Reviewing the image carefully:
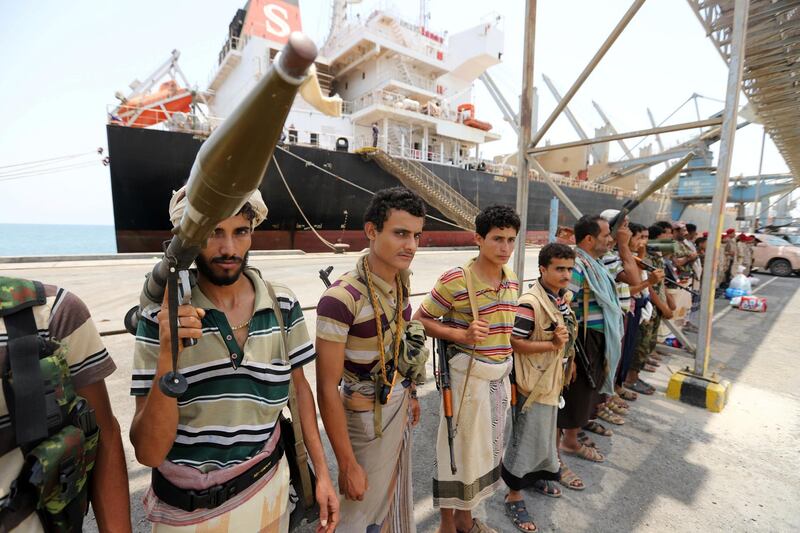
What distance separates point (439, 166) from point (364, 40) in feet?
23.7

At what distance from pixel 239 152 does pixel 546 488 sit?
107 inches

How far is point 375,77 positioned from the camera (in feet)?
61.0

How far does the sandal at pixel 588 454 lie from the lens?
105 inches

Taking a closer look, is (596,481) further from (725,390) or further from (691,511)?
(725,390)

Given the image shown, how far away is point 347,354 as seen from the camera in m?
1.60

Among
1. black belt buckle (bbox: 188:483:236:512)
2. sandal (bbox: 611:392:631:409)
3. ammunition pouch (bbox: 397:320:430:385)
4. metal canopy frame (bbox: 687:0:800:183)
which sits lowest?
sandal (bbox: 611:392:631:409)

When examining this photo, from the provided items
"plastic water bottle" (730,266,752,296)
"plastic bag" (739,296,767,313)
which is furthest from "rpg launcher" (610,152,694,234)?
"plastic water bottle" (730,266,752,296)

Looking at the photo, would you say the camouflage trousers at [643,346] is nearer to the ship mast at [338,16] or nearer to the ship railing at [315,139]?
the ship railing at [315,139]

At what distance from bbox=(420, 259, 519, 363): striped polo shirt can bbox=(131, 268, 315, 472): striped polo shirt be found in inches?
43.3

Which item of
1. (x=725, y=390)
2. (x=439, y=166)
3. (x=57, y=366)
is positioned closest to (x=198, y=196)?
(x=57, y=366)

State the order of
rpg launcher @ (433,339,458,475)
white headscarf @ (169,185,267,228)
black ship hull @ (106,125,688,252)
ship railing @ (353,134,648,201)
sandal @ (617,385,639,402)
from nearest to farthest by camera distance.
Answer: white headscarf @ (169,185,267,228)
rpg launcher @ (433,339,458,475)
sandal @ (617,385,639,402)
black ship hull @ (106,125,688,252)
ship railing @ (353,134,648,201)

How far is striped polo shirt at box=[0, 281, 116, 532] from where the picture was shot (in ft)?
2.75

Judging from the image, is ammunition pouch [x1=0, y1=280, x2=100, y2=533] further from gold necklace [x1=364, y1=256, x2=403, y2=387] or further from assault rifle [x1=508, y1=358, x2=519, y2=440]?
assault rifle [x1=508, y1=358, x2=519, y2=440]

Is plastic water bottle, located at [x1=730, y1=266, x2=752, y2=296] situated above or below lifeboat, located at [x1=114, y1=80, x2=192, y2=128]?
below
